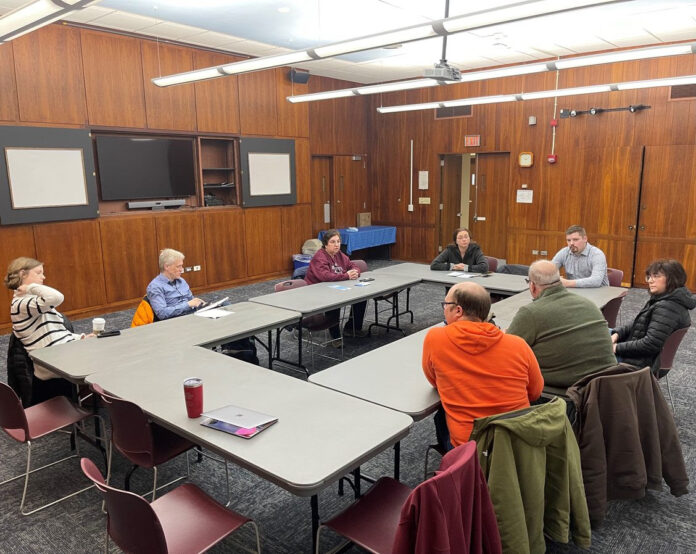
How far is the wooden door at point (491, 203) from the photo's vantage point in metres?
9.12

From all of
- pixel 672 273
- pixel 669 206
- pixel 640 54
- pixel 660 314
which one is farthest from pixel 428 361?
pixel 669 206

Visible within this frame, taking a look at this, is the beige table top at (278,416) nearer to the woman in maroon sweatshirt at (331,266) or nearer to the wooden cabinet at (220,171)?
the woman in maroon sweatshirt at (331,266)

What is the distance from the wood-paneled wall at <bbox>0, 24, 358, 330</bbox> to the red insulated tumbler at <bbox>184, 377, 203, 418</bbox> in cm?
479

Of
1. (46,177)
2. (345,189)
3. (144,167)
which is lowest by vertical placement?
(345,189)

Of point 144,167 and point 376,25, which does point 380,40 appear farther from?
point 144,167

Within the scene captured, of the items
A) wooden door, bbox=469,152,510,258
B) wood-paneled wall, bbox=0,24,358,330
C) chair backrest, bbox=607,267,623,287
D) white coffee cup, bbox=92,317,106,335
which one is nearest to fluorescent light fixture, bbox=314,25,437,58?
white coffee cup, bbox=92,317,106,335

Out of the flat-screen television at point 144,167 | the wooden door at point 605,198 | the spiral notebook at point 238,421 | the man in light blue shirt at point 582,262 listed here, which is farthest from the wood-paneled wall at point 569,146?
the spiral notebook at point 238,421

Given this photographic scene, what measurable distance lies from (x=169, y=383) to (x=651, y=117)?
7.63 m

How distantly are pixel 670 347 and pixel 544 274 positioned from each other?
3.94ft

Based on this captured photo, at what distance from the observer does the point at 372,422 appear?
7.16ft

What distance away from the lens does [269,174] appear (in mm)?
8500

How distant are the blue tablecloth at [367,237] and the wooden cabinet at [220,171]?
221 centimetres

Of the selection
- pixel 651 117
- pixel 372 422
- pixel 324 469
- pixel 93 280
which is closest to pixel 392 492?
pixel 372 422

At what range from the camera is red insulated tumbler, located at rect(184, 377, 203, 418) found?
223 centimetres
